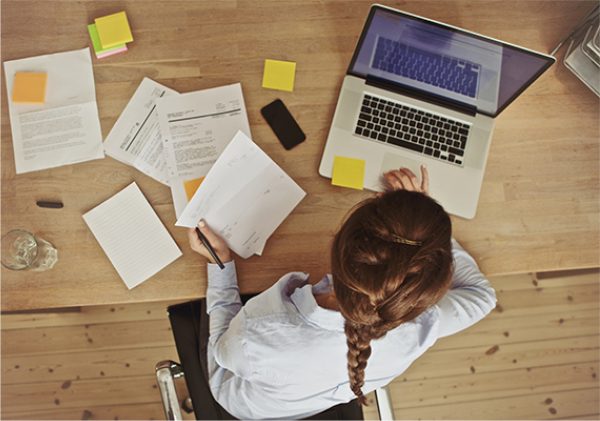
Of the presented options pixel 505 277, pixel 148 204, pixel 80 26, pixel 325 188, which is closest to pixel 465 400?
pixel 505 277

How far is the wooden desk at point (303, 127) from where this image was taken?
1066 mm

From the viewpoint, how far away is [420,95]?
1126 millimetres

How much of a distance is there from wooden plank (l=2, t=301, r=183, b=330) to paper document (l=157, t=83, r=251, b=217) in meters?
0.80

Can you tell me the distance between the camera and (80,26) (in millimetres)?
1132

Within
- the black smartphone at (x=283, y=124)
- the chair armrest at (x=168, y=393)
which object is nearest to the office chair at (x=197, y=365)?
the chair armrest at (x=168, y=393)

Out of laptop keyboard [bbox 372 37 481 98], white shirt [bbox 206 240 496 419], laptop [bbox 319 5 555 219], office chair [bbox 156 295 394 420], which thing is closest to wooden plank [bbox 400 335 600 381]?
office chair [bbox 156 295 394 420]

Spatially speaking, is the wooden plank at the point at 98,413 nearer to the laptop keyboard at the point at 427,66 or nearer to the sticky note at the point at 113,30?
the sticky note at the point at 113,30

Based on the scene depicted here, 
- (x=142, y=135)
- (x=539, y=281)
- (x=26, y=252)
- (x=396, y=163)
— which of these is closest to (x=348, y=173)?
(x=396, y=163)

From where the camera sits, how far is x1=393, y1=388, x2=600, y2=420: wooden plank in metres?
1.77

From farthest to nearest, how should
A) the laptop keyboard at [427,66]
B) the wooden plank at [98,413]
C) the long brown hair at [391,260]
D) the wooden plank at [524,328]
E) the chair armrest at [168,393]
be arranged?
the wooden plank at [524,328] → the wooden plank at [98,413] → the chair armrest at [168,393] → the laptop keyboard at [427,66] → the long brown hair at [391,260]

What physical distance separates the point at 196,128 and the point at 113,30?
1.06 feet

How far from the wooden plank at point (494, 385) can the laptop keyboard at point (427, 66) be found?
1.18m

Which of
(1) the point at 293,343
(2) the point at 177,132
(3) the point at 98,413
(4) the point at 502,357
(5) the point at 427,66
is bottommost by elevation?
(3) the point at 98,413

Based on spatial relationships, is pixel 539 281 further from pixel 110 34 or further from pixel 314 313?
pixel 110 34
